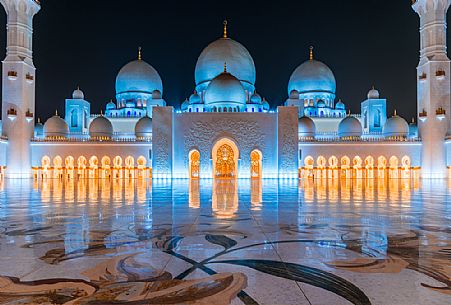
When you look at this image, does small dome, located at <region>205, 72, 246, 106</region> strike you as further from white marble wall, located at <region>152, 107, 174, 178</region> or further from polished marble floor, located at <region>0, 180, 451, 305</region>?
polished marble floor, located at <region>0, 180, 451, 305</region>

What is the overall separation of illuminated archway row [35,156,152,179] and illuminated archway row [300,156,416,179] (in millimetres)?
9936

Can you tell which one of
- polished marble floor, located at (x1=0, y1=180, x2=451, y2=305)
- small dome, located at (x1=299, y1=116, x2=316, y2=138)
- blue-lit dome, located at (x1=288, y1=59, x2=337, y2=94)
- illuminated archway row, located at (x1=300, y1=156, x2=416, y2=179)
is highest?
blue-lit dome, located at (x1=288, y1=59, x2=337, y2=94)

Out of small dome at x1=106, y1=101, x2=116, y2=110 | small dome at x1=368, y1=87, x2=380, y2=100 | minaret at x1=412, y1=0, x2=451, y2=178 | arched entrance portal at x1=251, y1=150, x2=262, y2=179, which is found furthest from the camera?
small dome at x1=106, y1=101, x2=116, y2=110

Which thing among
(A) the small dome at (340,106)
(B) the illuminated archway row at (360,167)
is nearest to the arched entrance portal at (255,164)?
(B) the illuminated archway row at (360,167)

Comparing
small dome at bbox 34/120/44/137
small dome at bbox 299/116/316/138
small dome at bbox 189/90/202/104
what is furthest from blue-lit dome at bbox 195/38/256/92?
small dome at bbox 34/120/44/137

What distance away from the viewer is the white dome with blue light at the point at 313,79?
3002 cm

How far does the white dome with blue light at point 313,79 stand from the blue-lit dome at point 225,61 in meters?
3.57

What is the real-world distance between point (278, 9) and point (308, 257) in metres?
27.2

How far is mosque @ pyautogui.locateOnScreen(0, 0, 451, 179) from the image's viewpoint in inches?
869

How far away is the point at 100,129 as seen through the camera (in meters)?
26.2

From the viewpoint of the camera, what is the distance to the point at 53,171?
2488 cm

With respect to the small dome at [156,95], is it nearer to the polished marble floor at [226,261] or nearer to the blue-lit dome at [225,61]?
the blue-lit dome at [225,61]

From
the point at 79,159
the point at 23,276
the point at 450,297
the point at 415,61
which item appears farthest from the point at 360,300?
the point at 415,61

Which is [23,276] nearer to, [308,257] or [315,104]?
[308,257]
